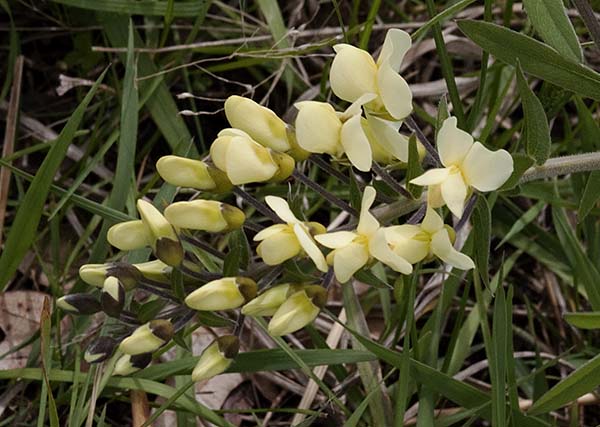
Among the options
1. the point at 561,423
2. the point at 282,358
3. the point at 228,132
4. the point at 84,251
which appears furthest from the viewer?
the point at 84,251

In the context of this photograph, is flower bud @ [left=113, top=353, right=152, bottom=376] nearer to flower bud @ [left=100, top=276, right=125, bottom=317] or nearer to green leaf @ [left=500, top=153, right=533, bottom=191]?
flower bud @ [left=100, top=276, right=125, bottom=317]

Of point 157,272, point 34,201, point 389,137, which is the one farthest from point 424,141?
point 34,201

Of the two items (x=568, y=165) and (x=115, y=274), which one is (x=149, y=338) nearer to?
(x=115, y=274)

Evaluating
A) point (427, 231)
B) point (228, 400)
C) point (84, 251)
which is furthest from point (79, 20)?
point (427, 231)

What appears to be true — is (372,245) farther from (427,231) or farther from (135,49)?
(135,49)

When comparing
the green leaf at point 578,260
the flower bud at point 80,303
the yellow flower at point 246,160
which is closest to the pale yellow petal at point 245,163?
the yellow flower at point 246,160

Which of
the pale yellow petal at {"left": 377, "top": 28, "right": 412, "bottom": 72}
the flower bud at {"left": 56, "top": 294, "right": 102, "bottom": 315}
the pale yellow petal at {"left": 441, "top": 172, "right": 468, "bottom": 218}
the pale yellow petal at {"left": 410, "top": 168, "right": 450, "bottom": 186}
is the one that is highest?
the pale yellow petal at {"left": 377, "top": 28, "right": 412, "bottom": 72}

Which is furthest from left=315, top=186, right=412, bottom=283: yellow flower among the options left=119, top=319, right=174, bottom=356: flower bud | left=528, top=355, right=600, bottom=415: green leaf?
left=528, top=355, right=600, bottom=415: green leaf
